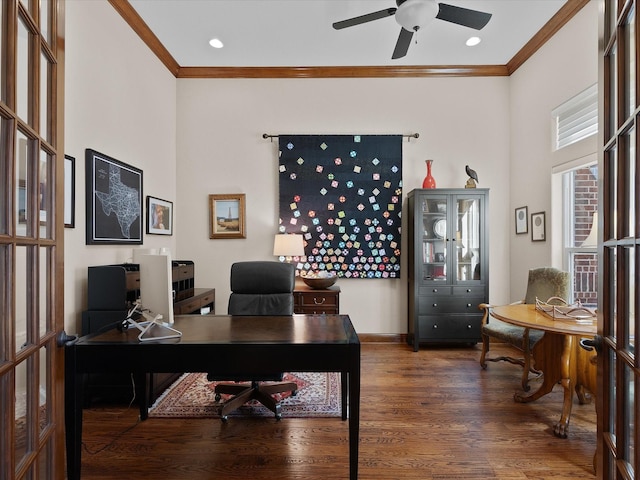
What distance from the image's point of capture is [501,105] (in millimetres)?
4285

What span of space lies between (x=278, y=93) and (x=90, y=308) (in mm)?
3147

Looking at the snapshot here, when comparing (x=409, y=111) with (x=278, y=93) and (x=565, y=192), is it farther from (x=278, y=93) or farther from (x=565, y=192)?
(x=565, y=192)

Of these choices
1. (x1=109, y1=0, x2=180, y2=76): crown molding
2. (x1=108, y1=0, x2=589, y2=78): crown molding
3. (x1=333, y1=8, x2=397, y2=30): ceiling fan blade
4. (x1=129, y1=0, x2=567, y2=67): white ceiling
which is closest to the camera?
(x1=333, y1=8, x2=397, y2=30): ceiling fan blade

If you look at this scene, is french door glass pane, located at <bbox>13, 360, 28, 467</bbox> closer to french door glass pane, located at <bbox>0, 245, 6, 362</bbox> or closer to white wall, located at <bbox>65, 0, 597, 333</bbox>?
french door glass pane, located at <bbox>0, 245, 6, 362</bbox>

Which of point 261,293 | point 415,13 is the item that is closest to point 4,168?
point 261,293

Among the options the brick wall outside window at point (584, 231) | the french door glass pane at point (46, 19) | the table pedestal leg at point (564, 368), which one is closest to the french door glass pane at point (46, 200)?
the french door glass pane at point (46, 19)

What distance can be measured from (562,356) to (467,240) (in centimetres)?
180

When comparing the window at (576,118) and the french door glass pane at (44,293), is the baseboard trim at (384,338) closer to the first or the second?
the window at (576,118)

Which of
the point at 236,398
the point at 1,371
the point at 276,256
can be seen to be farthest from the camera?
the point at 276,256

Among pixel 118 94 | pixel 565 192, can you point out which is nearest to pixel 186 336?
pixel 118 94

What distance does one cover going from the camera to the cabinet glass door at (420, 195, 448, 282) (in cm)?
397

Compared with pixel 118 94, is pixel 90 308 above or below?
below

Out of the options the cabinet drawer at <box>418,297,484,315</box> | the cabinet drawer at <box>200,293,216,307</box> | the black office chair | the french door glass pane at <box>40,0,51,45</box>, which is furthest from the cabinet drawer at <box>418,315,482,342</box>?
the french door glass pane at <box>40,0,51,45</box>

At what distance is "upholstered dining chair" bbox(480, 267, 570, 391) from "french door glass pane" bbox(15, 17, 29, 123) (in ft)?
10.8
